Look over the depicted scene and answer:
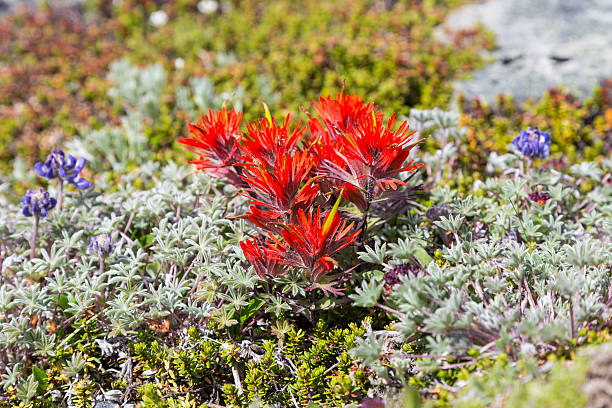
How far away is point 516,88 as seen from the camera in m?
5.14

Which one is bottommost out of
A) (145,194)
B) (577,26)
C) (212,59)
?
(145,194)

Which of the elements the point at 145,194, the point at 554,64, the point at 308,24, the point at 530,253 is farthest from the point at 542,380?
the point at 308,24

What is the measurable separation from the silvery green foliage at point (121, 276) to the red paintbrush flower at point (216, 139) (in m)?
0.36

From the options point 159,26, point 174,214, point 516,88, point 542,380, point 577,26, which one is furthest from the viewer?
point 159,26

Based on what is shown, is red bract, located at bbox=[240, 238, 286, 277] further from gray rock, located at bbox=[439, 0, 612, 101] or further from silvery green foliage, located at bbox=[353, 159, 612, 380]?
gray rock, located at bbox=[439, 0, 612, 101]

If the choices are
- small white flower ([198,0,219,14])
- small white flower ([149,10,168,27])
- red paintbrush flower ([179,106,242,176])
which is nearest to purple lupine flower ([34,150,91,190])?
red paintbrush flower ([179,106,242,176])

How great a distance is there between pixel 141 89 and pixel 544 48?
4871 millimetres

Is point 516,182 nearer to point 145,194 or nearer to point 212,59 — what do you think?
point 145,194

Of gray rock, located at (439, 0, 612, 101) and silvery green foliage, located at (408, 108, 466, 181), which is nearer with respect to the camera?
silvery green foliage, located at (408, 108, 466, 181)

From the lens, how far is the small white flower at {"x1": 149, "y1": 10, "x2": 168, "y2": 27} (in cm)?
748

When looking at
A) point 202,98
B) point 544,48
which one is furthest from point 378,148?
point 544,48

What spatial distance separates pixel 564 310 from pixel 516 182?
→ 3.64ft

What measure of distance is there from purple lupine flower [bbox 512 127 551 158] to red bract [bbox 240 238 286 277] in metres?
1.92

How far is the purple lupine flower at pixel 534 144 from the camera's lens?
318 centimetres
